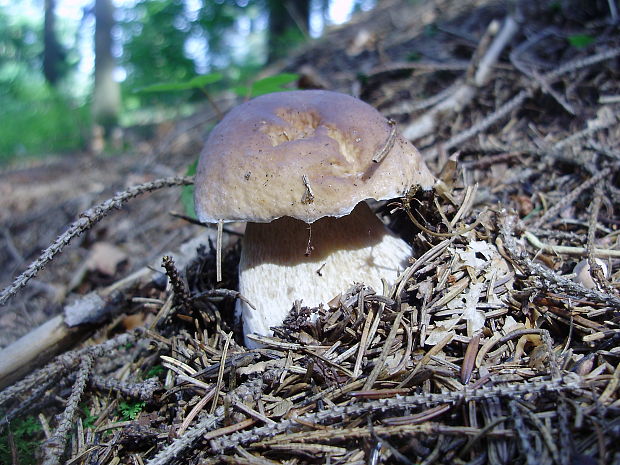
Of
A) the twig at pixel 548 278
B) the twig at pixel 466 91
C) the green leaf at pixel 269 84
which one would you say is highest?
the green leaf at pixel 269 84

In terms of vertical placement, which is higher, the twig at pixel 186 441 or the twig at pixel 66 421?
the twig at pixel 66 421

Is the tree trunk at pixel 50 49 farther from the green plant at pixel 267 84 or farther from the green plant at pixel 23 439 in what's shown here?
the green plant at pixel 23 439

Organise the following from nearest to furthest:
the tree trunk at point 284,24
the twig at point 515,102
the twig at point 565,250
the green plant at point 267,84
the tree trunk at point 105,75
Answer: the twig at point 565,250 < the green plant at point 267,84 < the twig at point 515,102 < the tree trunk at point 284,24 < the tree trunk at point 105,75

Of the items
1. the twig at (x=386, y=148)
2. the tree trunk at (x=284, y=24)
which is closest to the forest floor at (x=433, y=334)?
the twig at (x=386, y=148)

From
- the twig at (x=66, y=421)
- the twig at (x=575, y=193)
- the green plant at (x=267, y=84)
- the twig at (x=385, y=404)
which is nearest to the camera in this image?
the twig at (x=385, y=404)

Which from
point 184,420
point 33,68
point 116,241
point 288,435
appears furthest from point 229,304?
point 33,68

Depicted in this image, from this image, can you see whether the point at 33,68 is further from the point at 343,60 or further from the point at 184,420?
the point at 184,420

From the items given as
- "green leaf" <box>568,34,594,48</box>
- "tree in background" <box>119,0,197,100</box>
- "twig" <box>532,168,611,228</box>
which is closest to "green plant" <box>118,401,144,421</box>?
"twig" <box>532,168,611,228</box>

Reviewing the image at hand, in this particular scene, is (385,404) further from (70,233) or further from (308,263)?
(70,233)
